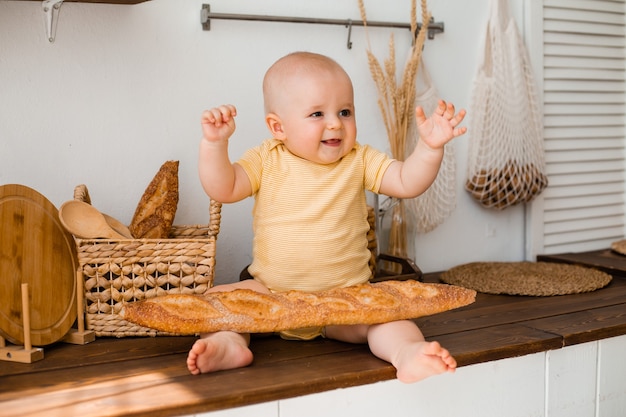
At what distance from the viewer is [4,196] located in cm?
157

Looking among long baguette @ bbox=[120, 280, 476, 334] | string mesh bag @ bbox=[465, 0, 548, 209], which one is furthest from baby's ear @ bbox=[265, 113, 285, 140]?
string mesh bag @ bbox=[465, 0, 548, 209]

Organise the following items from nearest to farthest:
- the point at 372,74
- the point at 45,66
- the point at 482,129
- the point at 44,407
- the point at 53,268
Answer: the point at 44,407, the point at 53,268, the point at 45,66, the point at 372,74, the point at 482,129

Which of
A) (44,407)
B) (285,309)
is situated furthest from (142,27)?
(44,407)

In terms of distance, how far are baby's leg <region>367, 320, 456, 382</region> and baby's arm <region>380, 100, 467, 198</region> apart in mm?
357

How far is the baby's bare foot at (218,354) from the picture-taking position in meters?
1.37

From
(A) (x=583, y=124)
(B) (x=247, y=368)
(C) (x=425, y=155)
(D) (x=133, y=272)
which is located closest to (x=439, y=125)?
(C) (x=425, y=155)

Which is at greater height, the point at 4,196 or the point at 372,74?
the point at 372,74

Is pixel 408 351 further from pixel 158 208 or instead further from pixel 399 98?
pixel 399 98

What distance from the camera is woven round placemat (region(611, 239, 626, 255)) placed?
2.72 meters

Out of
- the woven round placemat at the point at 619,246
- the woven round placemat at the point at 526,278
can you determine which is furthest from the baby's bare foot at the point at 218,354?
the woven round placemat at the point at 619,246

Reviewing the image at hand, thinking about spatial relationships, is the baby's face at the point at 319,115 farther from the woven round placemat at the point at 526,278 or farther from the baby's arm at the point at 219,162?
the woven round placemat at the point at 526,278

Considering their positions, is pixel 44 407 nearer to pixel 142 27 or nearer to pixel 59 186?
pixel 59 186

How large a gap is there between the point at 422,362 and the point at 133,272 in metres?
0.74

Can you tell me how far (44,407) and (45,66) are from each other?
106 centimetres
